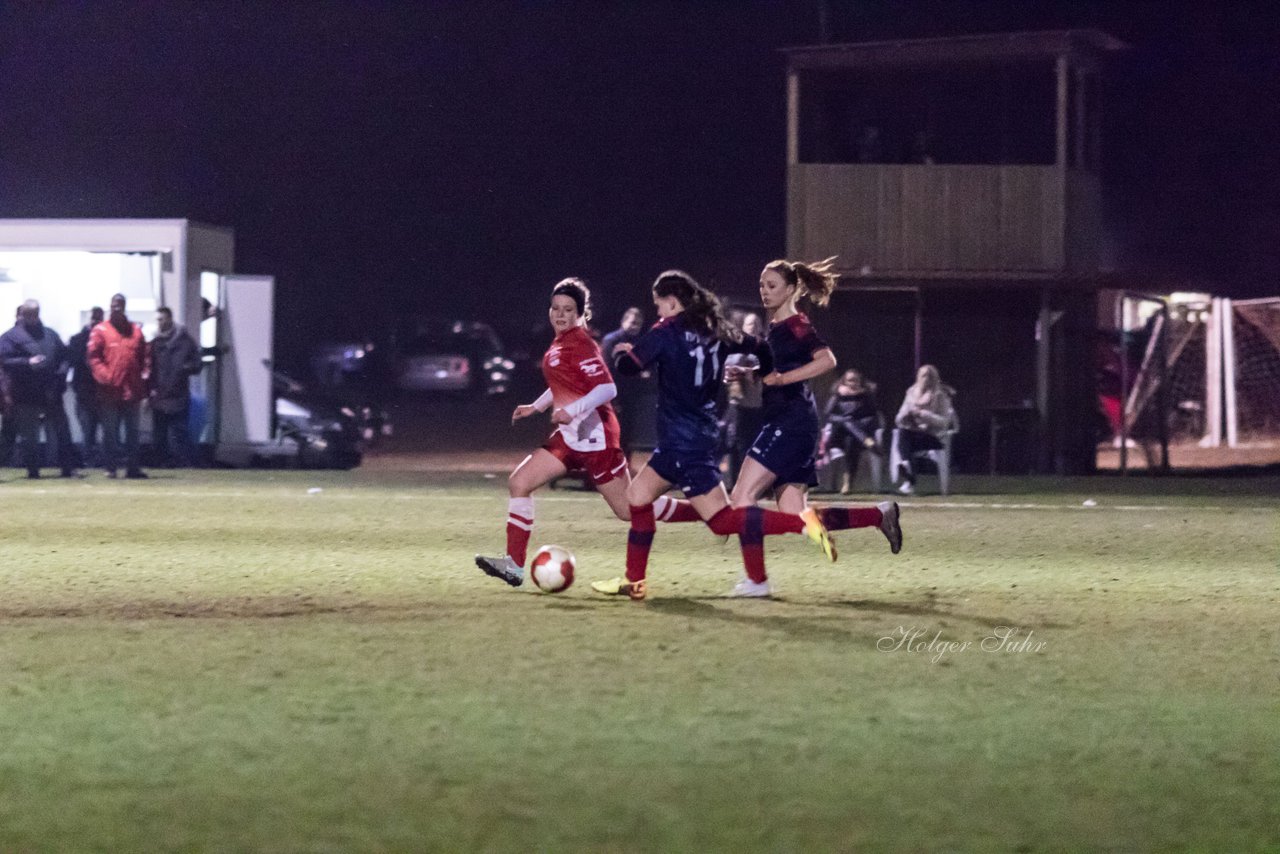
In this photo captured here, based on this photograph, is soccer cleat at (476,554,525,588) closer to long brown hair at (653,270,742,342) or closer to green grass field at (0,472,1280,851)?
green grass field at (0,472,1280,851)

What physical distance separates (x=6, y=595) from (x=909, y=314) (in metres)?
17.9

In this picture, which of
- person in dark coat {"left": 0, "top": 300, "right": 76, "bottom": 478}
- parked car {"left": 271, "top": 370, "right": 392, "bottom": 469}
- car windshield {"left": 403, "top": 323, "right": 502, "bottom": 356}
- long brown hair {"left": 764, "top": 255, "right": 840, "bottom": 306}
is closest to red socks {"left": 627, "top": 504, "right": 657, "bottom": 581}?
long brown hair {"left": 764, "top": 255, "right": 840, "bottom": 306}

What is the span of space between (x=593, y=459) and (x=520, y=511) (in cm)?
54

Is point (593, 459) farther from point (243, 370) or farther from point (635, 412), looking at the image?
point (243, 370)

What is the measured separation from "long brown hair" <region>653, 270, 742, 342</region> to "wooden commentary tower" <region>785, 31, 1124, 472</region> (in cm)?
1584

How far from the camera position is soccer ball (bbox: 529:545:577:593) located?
11328 mm

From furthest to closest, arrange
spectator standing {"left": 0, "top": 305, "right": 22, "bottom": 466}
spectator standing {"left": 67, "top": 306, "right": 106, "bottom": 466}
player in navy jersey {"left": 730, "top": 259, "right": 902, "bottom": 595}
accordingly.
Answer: spectator standing {"left": 67, "top": 306, "right": 106, "bottom": 466}, spectator standing {"left": 0, "top": 305, "right": 22, "bottom": 466}, player in navy jersey {"left": 730, "top": 259, "right": 902, "bottom": 595}

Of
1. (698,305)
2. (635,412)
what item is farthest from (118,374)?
(698,305)

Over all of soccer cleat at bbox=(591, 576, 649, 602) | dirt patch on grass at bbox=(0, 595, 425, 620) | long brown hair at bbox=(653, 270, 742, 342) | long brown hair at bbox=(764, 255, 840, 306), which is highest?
long brown hair at bbox=(764, 255, 840, 306)

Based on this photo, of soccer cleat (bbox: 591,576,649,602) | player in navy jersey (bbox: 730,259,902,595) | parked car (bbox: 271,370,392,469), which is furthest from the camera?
parked car (bbox: 271,370,392,469)

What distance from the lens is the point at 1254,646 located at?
970cm

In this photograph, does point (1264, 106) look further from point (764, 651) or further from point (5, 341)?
point (764, 651)

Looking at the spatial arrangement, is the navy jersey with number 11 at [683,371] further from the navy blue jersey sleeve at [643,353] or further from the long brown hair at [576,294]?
the long brown hair at [576,294]

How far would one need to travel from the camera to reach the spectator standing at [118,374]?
895 inches
